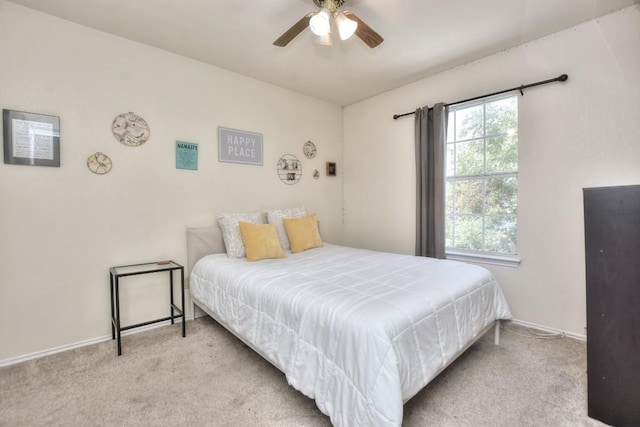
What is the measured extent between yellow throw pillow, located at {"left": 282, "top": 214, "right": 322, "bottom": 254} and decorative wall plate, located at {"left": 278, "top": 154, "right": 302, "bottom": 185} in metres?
0.67

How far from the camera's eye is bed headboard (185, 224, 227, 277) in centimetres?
282

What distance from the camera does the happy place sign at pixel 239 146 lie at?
122 inches

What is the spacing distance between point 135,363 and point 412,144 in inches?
134

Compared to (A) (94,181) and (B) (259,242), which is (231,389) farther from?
(A) (94,181)

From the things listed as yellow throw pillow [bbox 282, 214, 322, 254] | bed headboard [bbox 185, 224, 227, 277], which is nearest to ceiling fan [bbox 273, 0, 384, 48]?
yellow throw pillow [bbox 282, 214, 322, 254]

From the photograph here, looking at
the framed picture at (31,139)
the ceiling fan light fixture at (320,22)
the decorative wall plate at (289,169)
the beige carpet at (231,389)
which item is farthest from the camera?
the decorative wall plate at (289,169)

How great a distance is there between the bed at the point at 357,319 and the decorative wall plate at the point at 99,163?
1.18 m

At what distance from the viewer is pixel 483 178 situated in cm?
295

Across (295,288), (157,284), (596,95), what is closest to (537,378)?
(295,288)

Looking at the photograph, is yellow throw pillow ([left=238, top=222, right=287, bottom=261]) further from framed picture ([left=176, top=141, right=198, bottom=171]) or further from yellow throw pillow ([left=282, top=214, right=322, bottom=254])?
framed picture ([left=176, top=141, right=198, bottom=171])

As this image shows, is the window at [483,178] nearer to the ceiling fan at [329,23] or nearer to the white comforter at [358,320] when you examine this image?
the white comforter at [358,320]

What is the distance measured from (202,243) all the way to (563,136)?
3.39 metres

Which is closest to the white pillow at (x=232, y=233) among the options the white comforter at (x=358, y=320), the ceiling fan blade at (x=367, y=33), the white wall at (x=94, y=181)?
the white wall at (x=94, y=181)

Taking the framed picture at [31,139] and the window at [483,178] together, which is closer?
the framed picture at [31,139]
